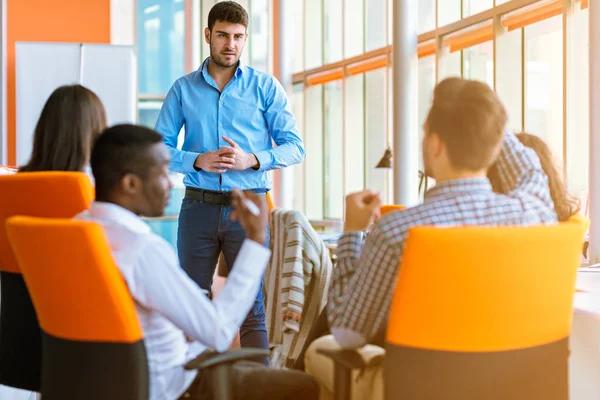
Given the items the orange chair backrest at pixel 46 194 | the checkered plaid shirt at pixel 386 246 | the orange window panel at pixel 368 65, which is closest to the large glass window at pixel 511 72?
the orange window panel at pixel 368 65

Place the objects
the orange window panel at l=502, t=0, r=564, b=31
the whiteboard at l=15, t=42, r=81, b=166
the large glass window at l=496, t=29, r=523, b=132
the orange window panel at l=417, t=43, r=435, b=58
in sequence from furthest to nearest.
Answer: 1. the whiteboard at l=15, t=42, r=81, b=166
2. the orange window panel at l=417, t=43, r=435, b=58
3. the large glass window at l=496, t=29, r=523, b=132
4. the orange window panel at l=502, t=0, r=564, b=31

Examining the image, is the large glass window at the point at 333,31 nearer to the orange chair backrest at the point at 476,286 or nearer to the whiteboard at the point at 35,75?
the whiteboard at the point at 35,75

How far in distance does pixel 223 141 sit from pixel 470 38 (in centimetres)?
Answer: 411

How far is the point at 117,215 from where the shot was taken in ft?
5.42

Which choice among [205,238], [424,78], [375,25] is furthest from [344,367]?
[375,25]

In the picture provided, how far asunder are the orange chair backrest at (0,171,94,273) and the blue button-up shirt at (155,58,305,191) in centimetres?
109

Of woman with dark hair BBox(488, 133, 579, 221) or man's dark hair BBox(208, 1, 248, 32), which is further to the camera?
man's dark hair BBox(208, 1, 248, 32)

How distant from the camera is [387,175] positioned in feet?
27.1

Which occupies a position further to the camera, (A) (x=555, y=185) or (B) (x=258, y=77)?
(B) (x=258, y=77)

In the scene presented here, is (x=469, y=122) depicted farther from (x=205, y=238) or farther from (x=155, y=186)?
(x=205, y=238)

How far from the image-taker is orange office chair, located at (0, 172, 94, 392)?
7.09 ft

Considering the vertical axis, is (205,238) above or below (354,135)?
below

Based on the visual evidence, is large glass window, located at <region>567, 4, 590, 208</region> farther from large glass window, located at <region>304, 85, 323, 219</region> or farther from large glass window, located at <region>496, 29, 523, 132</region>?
large glass window, located at <region>304, 85, 323, 219</region>

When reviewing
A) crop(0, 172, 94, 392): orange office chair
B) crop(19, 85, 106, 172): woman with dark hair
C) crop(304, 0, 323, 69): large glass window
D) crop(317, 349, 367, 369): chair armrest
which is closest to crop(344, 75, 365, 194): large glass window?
crop(304, 0, 323, 69): large glass window
